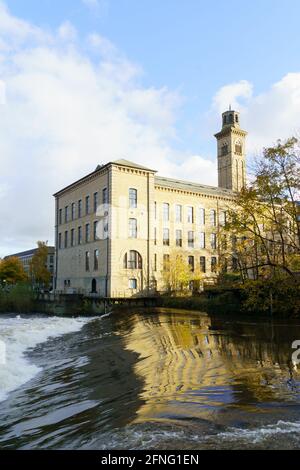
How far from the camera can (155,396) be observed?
755 centimetres

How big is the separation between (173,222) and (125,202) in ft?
27.4

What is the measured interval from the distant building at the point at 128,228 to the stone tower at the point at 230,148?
2017 centimetres

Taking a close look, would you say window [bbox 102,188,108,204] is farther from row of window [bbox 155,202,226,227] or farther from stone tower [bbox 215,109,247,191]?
stone tower [bbox 215,109,247,191]

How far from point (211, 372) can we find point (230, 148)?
67.9 m

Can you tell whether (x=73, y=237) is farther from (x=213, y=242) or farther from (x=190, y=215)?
(x=213, y=242)

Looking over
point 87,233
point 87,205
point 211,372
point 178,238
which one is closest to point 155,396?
point 211,372

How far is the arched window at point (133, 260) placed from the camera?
4272 centimetres

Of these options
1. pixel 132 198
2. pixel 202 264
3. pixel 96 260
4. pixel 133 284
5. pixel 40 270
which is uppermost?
pixel 132 198

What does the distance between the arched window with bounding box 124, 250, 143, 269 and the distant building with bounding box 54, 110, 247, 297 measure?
113mm

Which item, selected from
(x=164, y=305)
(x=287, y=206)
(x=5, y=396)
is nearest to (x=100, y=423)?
(x=5, y=396)

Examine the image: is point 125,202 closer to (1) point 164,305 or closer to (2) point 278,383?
(1) point 164,305

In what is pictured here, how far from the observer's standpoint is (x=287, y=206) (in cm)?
2003

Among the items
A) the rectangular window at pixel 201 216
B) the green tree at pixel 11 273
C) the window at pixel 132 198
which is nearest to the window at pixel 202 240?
the rectangular window at pixel 201 216
